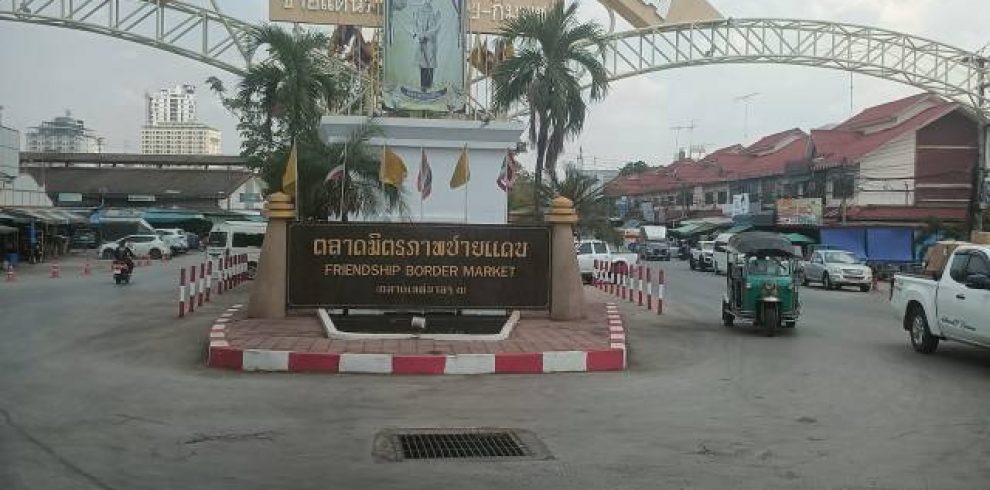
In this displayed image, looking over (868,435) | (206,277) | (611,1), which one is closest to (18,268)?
(206,277)

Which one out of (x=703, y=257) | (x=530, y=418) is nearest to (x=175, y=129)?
(x=703, y=257)

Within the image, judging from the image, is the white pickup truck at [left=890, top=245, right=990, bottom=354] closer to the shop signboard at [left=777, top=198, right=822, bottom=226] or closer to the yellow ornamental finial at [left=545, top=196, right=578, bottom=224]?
the yellow ornamental finial at [left=545, top=196, right=578, bottom=224]

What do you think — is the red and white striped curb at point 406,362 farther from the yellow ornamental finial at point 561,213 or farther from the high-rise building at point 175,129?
the high-rise building at point 175,129

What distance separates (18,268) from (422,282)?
31.0m

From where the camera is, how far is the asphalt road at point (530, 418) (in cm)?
640

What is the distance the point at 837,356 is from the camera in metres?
13.4

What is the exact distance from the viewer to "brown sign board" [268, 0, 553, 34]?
104ft

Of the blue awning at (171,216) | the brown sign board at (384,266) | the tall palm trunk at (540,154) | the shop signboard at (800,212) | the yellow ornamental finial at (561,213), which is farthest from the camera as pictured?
the blue awning at (171,216)

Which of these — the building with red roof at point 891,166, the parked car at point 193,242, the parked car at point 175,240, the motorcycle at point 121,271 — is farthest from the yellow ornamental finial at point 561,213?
the parked car at point 193,242

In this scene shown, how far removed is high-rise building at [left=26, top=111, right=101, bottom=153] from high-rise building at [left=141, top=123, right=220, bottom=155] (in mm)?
27007

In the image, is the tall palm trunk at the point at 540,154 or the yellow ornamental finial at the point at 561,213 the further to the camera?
the tall palm trunk at the point at 540,154

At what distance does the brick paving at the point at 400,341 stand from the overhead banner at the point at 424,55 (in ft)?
36.1

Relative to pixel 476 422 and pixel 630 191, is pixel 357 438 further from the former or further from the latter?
pixel 630 191

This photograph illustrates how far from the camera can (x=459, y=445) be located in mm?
7473
